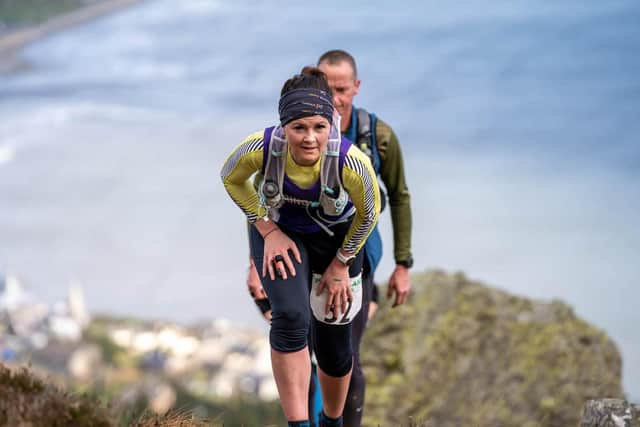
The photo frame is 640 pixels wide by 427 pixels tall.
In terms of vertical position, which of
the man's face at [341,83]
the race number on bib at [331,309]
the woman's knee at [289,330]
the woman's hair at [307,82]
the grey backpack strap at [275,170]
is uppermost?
the man's face at [341,83]

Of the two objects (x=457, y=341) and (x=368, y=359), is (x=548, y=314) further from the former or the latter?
(x=368, y=359)

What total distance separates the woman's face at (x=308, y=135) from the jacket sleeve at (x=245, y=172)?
0.59 feet

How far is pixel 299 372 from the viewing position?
3.80m

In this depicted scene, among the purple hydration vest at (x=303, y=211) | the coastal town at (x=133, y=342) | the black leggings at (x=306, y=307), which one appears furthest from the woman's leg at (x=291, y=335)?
the coastal town at (x=133, y=342)

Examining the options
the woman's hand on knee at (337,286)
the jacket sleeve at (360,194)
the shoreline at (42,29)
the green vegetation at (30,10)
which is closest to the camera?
the jacket sleeve at (360,194)

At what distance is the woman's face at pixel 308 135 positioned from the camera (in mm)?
3533

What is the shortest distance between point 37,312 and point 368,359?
30863 mm

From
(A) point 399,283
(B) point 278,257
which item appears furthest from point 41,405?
(A) point 399,283

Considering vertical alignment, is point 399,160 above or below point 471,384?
above

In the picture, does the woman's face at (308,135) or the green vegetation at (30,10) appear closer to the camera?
the woman's face at (308,135)

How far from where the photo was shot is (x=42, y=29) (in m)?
85.6

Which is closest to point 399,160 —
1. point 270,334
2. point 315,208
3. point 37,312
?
point 315,208

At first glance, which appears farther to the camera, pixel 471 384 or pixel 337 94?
pixel 471 384

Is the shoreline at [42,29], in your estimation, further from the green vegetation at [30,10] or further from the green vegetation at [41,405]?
the green vegetation at [41,405]
